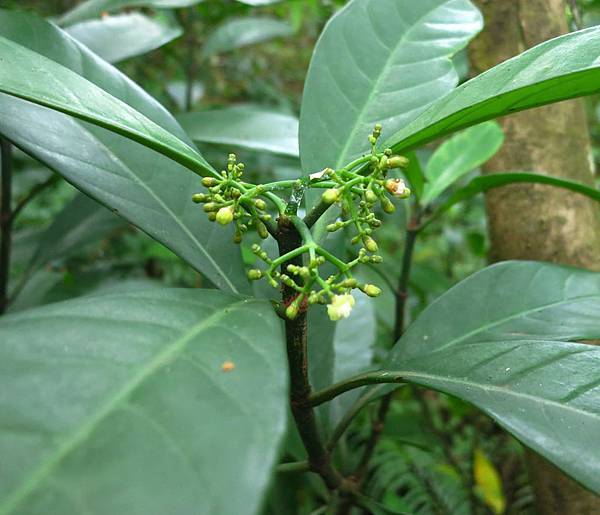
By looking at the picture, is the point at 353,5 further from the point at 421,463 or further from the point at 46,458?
the point at 421,463

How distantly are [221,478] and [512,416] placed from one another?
1.23 feet

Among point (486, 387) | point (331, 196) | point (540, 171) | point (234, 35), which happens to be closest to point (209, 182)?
point (331, 196)

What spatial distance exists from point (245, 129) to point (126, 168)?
1.41ft

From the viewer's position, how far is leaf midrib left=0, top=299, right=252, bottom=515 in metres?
0.32

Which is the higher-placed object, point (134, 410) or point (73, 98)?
point (73, 98)

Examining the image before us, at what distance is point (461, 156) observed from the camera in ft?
3.87

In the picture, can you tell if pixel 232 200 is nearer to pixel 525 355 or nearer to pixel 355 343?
pixel 525 355

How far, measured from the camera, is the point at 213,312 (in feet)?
1.84

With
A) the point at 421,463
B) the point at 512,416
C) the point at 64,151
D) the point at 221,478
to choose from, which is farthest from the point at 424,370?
the point at 421,463

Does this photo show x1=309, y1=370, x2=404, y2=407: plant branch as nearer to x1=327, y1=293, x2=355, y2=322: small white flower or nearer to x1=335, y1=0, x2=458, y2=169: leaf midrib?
x1=327, y1=293, x2=355, y2=322: small white flower

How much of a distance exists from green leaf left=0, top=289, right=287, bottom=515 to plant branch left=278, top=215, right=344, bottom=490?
0.13 m

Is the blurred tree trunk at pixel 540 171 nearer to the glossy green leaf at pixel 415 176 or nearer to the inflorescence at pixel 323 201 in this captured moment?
the glossy green leaf at pixel 415 176

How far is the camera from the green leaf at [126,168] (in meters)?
0.75

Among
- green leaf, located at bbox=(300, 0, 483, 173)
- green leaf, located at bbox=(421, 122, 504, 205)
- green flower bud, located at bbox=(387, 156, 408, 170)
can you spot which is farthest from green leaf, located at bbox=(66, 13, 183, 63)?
green flower bud, located at bbox=(387, 156, 408, 170)
